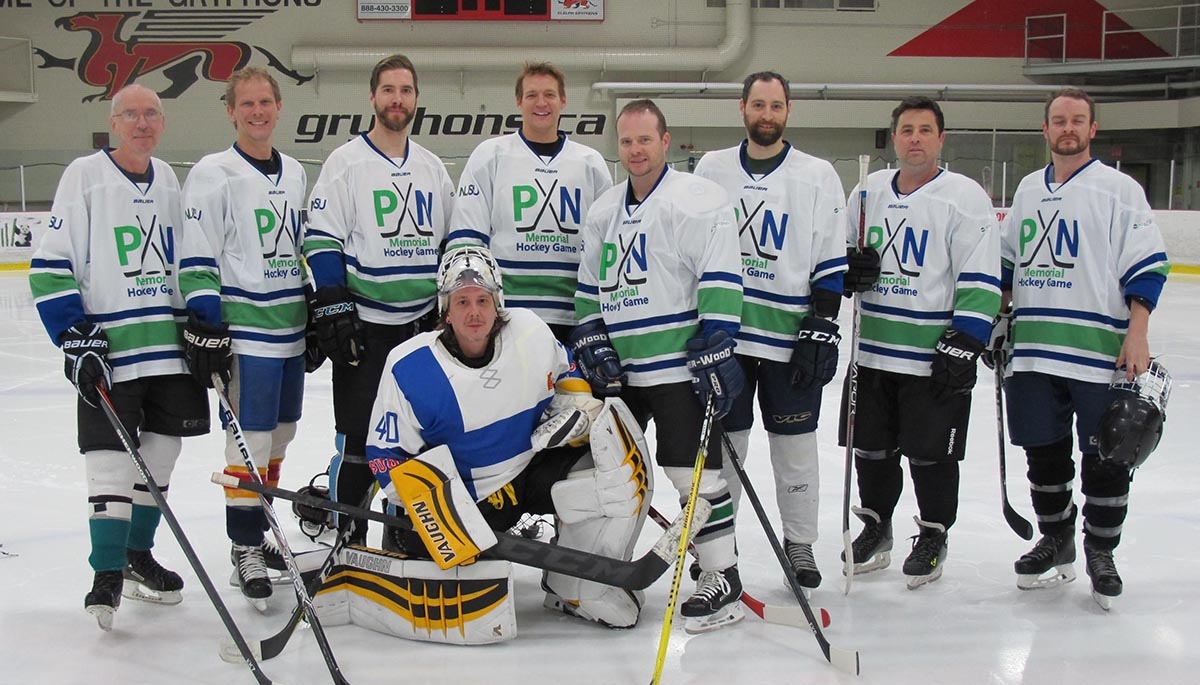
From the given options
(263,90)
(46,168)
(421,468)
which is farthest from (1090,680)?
(46,168)

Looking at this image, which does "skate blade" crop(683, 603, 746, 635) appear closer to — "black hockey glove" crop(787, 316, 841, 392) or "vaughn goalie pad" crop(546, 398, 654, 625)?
"vaughn goalie pad" crop(546, 398, 654, 625)

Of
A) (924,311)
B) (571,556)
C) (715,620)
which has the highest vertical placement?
(924,311)

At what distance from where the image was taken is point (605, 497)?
2.58 meters

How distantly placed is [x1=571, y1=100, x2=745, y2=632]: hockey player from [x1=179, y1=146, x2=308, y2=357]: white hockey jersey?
0.82 meters

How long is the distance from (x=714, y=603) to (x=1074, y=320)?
120 centimetres

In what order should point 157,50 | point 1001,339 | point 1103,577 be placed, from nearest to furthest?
point 1103,577 → point 1001,339 → point 157,50

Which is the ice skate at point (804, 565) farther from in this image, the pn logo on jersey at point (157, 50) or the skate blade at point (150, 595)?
the pn logo on jersey at point (157, 50)

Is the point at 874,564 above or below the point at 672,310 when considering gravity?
below

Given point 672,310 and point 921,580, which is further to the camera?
point 921,580

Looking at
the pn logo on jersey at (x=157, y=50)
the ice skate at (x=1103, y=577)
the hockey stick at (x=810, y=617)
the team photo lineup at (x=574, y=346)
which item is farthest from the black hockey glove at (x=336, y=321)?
the pn logo on jersey at (x=157, y=50)

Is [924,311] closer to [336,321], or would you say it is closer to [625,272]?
[625,272]

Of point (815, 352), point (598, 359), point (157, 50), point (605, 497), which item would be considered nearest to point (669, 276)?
point (598, 359)

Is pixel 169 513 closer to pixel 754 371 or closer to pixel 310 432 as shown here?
pixel 754 371

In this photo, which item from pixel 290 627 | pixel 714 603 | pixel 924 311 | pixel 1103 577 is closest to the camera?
pixel 290 627
